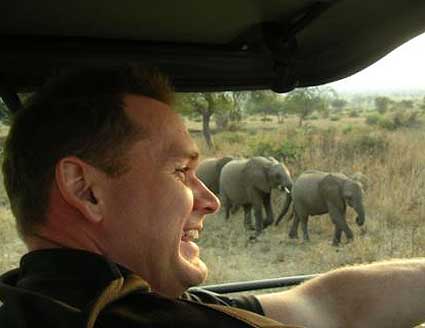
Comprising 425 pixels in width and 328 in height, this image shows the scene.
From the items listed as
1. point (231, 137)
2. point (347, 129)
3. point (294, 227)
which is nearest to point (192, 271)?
point (231, 137)

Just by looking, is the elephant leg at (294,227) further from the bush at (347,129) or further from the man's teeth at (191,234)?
the man's teeth at (191,234)

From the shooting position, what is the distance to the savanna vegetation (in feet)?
15.2

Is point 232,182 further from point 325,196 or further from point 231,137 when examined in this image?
point 231,137

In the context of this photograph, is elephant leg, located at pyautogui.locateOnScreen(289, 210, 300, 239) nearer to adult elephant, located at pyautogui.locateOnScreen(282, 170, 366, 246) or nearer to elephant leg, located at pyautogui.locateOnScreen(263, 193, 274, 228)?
adult elephant, located at pyautogui.locateOnScreen(282, 170, 366, 246)

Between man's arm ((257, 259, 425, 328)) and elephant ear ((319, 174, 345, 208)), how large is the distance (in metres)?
4.83

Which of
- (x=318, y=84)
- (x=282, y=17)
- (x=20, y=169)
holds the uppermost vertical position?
(x=282, y=17)

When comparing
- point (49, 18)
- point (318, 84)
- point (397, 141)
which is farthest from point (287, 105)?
point (49, 18)

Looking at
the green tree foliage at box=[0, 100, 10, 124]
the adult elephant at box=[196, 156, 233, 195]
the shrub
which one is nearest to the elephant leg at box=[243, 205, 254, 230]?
the adult elephant at box=[196, 156, 233, 195]

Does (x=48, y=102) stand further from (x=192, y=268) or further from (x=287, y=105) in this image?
(x=287, y=105)

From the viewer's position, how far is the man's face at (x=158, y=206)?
91cm

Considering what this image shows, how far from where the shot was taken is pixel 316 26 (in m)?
1.23

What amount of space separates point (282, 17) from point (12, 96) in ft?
1.60

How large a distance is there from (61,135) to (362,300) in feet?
2.08

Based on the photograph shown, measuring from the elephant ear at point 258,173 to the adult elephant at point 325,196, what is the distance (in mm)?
271
